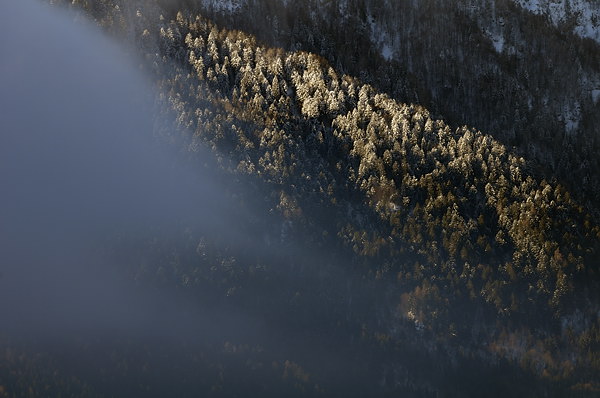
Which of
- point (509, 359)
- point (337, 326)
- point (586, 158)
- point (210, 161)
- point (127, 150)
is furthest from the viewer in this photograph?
point (586, 158)

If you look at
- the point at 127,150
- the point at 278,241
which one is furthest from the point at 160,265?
the point at 127,150

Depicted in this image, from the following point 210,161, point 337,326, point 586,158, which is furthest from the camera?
point 586,158

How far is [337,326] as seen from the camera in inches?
5517

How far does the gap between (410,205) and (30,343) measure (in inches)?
3313

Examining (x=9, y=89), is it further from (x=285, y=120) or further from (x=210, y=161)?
(x=285, y=120)

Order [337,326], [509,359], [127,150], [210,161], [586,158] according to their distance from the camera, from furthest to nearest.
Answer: [586,158] → [127,150] → [210,161] → [337,326] → [509,359]

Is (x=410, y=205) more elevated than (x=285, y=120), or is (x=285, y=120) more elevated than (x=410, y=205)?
(x=285, y=120)

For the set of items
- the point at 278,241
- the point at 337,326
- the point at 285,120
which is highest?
the point at 285,120

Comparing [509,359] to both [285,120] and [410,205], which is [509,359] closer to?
[410,205]

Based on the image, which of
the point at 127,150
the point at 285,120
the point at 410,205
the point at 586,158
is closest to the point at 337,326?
the point at 410,205

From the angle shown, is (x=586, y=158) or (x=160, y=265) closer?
(x=160, y=265)

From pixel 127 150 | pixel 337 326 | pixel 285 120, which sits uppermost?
pixel 285 120

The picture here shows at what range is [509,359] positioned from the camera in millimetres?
130625

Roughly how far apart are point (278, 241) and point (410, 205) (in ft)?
98.9
